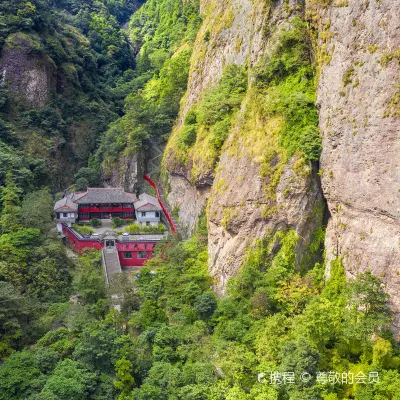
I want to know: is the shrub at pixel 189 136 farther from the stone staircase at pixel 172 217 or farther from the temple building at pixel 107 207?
the temple building at pixel 107 207

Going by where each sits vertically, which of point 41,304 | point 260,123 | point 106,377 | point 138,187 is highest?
point 260,123

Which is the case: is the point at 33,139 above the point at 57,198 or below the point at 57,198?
above

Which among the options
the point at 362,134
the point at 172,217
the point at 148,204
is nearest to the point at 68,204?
the point at 148,204

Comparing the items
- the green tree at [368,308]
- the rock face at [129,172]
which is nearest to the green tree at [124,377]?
the green tree at [368,308]

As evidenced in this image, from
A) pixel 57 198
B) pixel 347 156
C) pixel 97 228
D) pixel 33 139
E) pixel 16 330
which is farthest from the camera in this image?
pixel 33 139

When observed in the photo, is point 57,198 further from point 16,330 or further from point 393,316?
point 393,316

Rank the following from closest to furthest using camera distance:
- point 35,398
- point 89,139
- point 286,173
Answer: point 35,398 → point 286,173 → point 89,139

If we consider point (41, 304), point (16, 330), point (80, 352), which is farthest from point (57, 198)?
point (80, 352)

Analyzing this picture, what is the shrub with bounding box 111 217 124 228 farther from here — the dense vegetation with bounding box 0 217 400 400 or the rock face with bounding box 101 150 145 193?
the dense vegetation with bounding box 0 217 400 400
